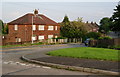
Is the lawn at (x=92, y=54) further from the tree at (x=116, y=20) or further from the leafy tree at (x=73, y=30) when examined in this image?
the leafy tree at (x=73, y=30)

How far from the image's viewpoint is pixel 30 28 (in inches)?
1683

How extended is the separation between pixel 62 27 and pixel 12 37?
1911 centimetres

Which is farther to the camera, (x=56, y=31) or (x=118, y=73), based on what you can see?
(x=56, y=31)

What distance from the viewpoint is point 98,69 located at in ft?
29.9

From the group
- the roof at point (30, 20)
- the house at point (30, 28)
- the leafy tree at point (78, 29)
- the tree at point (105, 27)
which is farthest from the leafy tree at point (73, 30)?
the tree at point (105, 27)

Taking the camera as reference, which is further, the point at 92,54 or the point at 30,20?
the point at 30,20

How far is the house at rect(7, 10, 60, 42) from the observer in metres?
42.5

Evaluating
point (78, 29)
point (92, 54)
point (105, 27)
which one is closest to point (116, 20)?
point (78, 29)

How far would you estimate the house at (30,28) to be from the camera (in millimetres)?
42494

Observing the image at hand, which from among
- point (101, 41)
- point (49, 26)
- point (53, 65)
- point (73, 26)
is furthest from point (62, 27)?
point (53, 65)

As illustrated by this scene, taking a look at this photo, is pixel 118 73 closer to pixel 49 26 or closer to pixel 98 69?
pixel 98 69

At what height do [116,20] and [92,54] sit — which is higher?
[116,20]

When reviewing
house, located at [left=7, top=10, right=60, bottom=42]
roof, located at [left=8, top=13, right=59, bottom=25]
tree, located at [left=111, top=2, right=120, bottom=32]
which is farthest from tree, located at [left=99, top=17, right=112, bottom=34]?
tree, located at [left=111, top=2, right=120, bottom=32]

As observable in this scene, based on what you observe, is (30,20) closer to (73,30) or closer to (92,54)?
(73,30)
